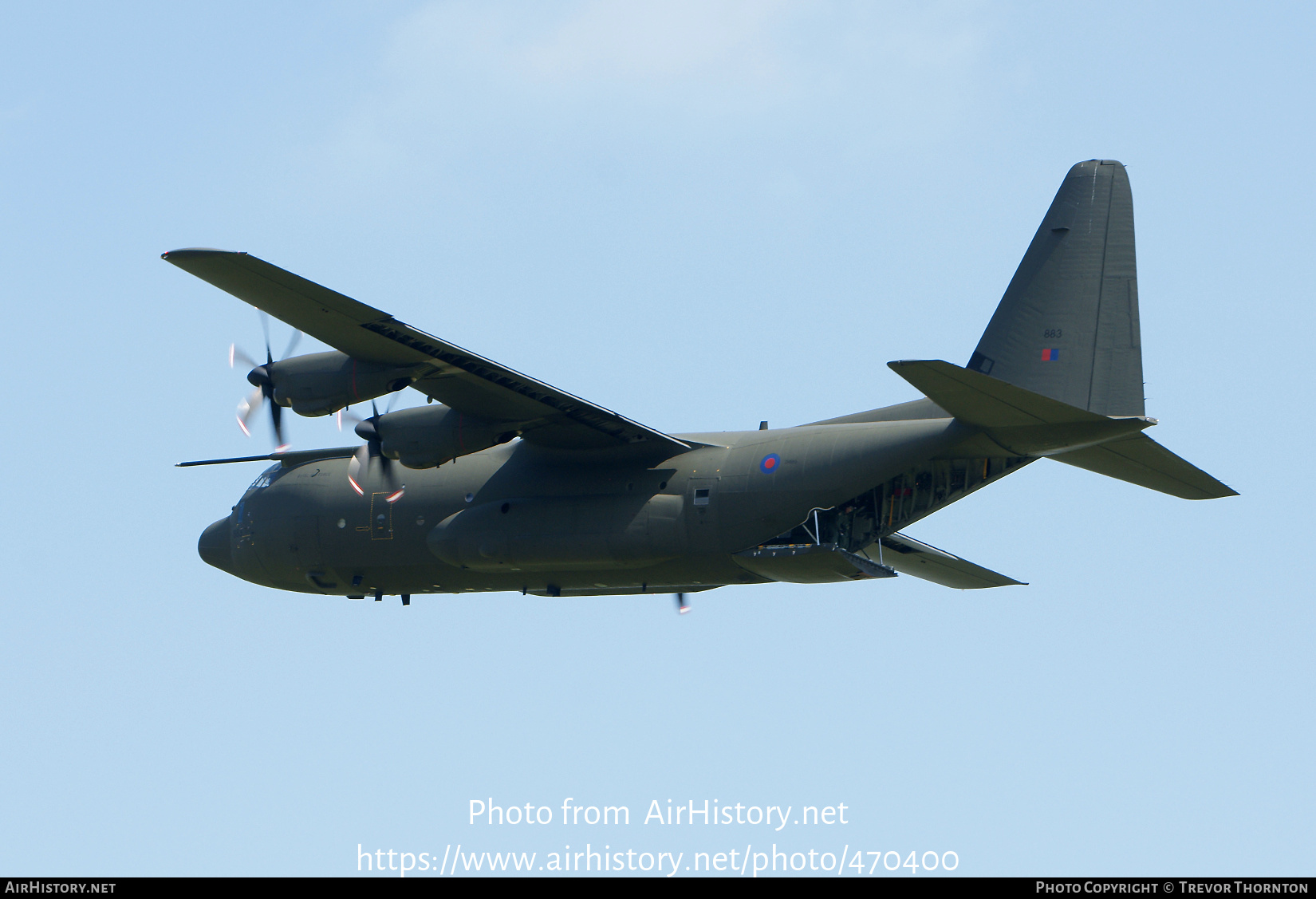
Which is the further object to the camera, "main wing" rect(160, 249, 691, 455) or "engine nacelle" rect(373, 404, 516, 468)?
"engine nacelle" rect(373, 404, 516, 468)

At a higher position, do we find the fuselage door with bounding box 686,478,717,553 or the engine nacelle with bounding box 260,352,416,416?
the engine nacelle with bounding box 260,352,416,416

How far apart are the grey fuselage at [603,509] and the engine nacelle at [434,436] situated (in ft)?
4.23

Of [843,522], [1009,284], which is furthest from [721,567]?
[1009,284]

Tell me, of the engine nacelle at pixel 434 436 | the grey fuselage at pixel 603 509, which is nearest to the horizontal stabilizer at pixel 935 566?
the grey fuselage at pixel 603 509

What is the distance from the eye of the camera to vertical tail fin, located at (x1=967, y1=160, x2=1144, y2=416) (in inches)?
826

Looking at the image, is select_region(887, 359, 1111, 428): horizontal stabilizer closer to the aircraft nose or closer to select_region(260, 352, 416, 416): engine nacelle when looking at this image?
select_region(260, 352, 416, 416): engine nacelle

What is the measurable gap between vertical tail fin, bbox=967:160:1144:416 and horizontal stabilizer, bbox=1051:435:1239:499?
88 centimetres

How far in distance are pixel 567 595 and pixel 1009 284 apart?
8.27 metres

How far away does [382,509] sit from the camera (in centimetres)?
2553

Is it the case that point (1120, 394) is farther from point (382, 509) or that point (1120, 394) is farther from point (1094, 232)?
point (382, 509)

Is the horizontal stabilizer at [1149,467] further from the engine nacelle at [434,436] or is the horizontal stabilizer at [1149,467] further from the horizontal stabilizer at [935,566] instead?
the engine nacelle at [434,436]

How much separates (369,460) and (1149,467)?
475 inches

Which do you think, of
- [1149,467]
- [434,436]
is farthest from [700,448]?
[1149,467]

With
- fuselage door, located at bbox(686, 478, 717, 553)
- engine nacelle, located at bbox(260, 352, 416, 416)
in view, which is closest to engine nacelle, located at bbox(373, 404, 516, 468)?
engine nacelle, located at bbox(260, 352, 416, 416)
